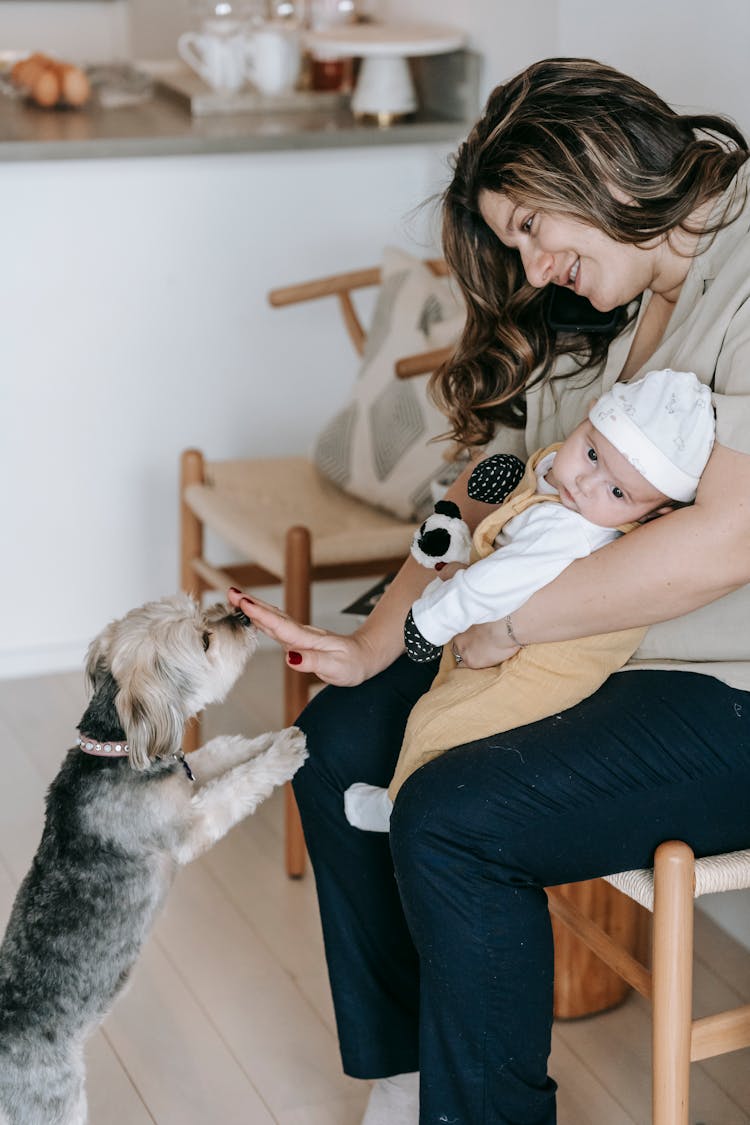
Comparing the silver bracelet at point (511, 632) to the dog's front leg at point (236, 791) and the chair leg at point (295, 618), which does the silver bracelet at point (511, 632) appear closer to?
the dog's front leg at point (236, 791)

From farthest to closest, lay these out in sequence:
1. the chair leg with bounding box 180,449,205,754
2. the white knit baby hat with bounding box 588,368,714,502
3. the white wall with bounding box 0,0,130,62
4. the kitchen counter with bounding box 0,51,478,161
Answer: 1. the white wall with bounding box 0,0,130,62
2. the kitchen counter with bounding box 0,51,478,161
3. the chair leg with bounding box 180,449,205,754
4. the white knit baby hat with bounding box 588,368,714,502

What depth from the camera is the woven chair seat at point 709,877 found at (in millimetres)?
1439

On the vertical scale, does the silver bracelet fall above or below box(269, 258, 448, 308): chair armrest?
above

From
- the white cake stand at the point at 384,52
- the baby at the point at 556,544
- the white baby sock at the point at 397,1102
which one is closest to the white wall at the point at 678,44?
the white cake stand at the point at 384,52

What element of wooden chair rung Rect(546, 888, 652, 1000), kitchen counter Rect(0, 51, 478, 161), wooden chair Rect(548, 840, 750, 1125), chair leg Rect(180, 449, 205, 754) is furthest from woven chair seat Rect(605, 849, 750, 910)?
kitchen counter Rect(0, 51, 478, 161)

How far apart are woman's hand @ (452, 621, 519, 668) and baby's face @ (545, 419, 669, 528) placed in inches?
6.1

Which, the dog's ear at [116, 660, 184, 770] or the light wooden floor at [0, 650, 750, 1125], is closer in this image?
the dog's ear at [116, 660, 184, 770]

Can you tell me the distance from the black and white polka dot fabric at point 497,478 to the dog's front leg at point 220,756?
0.43 metres

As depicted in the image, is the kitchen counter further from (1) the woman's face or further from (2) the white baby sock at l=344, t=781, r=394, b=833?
(2) the white baby sock at l=344, t=781, r=394, b=833

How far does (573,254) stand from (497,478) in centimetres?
28

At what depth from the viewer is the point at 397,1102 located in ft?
5.68

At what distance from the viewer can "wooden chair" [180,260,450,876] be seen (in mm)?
2342

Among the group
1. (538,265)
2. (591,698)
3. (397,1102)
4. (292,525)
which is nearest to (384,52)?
(292,525)

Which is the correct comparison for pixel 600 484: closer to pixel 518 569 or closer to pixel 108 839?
pixel 518 569
